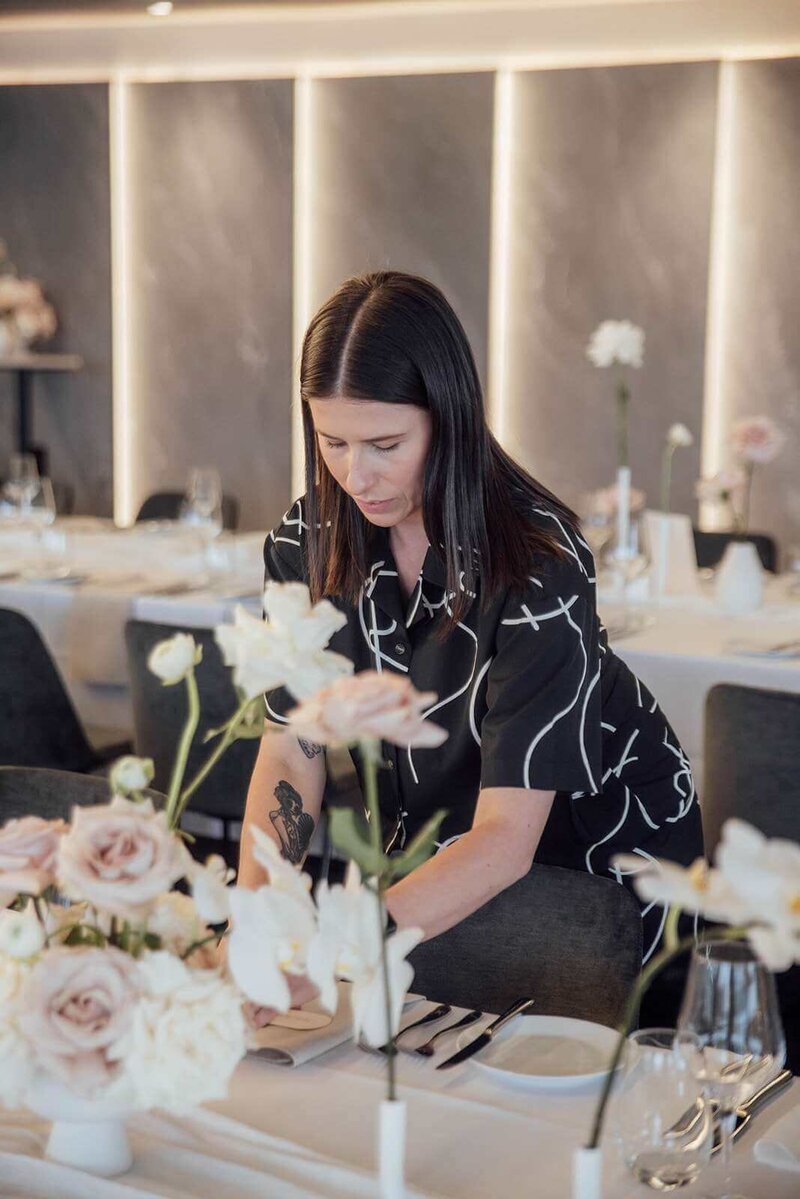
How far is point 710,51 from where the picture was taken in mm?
6203

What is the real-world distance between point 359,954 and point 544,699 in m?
0.70

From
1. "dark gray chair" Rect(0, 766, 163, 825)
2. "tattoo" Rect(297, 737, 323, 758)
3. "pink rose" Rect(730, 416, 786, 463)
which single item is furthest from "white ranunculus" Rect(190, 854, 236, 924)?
"pink rose" Rect(730, 416, 786, 463)

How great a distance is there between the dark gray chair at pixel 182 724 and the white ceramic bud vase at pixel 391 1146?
6.73 feet

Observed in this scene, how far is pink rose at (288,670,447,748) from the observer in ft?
3.04

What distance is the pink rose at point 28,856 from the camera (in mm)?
1142

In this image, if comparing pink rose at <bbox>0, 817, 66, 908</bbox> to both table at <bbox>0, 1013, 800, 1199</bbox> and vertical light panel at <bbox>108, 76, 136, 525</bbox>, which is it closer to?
table at <bbox>0, 1013, 800, 1199</bbox>

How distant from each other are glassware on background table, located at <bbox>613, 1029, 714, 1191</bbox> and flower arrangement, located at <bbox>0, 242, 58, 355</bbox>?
21.1 feet

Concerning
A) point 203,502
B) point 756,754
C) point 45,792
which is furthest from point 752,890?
point 203,502

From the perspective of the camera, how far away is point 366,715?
0.93m

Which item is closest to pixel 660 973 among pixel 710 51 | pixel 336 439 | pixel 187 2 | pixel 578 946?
pixel 578 946

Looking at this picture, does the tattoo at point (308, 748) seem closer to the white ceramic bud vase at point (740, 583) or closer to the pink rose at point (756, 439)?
the white ceramic bud vase at point (740, 583)

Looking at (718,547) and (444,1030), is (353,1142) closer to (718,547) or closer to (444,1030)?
(444,1030)

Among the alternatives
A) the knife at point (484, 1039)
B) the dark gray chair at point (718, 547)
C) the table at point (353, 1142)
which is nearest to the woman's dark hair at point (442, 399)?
the knife at point (484, 1039)

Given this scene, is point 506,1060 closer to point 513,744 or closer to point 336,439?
point 513,744
